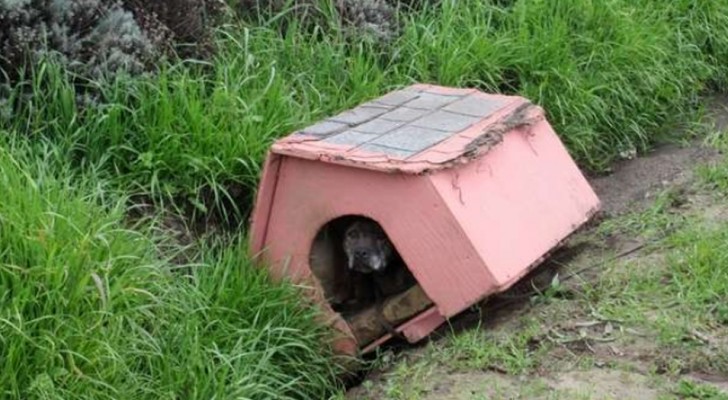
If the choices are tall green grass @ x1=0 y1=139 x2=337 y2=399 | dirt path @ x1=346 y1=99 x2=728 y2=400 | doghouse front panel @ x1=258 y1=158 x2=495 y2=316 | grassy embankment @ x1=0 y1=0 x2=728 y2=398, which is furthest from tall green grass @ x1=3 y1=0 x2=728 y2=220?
dirt path @ x1=346 y1=99 x2=728 y2=400

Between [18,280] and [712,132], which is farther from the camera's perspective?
[712,132]

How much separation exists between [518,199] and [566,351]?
2.01 ft

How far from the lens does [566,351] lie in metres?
4.05

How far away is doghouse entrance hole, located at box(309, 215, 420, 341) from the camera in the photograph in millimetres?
4434

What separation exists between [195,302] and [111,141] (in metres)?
0.83

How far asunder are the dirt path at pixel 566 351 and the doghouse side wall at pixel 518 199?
0.17 m

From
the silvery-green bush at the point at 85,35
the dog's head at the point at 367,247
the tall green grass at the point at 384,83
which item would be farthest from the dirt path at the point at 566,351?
the silvery-green bush at the point at 85,35

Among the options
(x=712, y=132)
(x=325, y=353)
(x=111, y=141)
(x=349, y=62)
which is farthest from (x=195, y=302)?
(x=712, y=132)

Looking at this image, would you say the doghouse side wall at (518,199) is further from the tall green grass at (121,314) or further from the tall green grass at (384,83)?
the tall green grass at (384,83)

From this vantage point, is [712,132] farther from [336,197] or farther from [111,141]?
[111,141]

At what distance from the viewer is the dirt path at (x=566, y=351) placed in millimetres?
3842

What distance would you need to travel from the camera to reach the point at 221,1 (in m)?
5.37

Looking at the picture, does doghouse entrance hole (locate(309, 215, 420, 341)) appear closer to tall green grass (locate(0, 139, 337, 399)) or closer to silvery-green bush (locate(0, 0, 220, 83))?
tall green grass (locate(0, 139, 337, 399))

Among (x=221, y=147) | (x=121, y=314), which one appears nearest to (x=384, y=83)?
(x=221, y=147)
